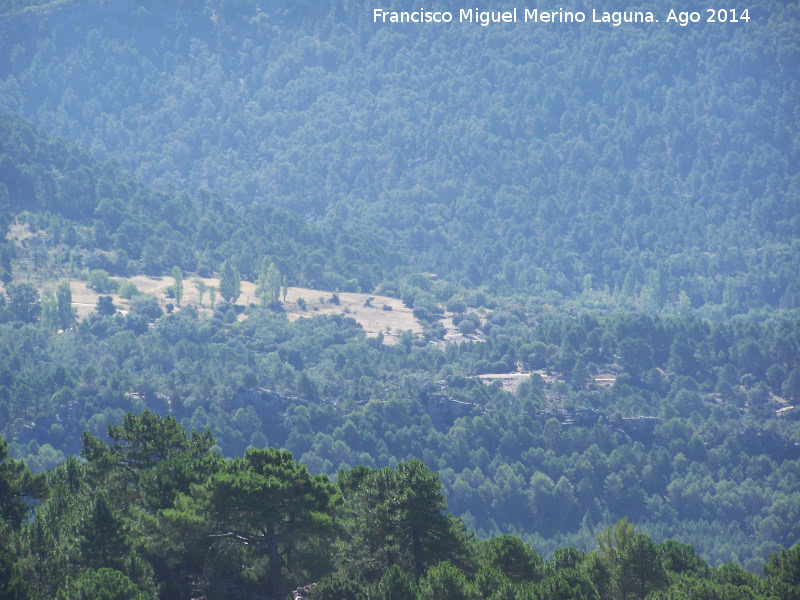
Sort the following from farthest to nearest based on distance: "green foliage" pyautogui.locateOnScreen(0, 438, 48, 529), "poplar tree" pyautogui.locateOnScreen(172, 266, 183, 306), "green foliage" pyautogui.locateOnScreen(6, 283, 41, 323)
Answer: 1. "poplar tree" pyautogui.locateOnScreen(172, 266, 183, 306)
2. "green foliage" pyautogui.locateOnScreen(6, 283, 41, 323)
3. "green foliage" pyautogui.locateOnScreen(0, 438, 48, 529)

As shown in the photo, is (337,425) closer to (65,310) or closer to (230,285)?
(65,310)

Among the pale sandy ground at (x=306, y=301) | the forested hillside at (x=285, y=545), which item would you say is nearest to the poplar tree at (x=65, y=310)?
the pale sandy ground at (x=306, y=301)

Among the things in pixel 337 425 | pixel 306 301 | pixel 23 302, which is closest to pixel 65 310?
pixel 23 302

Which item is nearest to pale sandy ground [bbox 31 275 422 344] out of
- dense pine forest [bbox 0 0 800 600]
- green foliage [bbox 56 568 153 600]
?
dense pine forest [bbox 0 0 800 600]

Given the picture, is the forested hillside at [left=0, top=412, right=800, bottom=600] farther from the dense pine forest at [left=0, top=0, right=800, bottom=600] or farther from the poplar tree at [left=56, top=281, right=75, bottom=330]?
the poplar tree at [left=56, top=281, right=75, bottom=330]

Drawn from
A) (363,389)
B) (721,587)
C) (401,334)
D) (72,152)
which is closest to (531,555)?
(721,587)

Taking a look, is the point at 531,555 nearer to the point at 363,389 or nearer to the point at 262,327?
the point at 363,389

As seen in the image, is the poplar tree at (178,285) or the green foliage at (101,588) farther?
the poplar tree at (178,285)

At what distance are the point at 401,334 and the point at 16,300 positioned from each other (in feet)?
179

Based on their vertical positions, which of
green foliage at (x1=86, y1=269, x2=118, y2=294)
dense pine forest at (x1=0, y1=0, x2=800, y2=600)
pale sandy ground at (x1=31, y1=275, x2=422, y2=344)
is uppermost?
green foliage at (x1=86, y1=269, x2=118, y2=294)

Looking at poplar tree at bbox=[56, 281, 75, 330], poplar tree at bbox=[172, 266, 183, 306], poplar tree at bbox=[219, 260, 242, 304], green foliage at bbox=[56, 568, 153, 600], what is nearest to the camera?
green foliage at bbox=[56, 568, 153, 600]

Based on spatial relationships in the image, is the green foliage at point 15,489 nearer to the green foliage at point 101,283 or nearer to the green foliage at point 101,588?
the green foliage at point 101,588

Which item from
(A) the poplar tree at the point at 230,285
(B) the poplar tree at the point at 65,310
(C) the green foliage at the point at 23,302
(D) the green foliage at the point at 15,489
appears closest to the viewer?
(D) the green foliage at the point at 15,489

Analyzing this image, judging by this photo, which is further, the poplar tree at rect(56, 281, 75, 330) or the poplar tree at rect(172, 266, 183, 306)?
the poplar tree at rect(172, 266, 183, 306)
